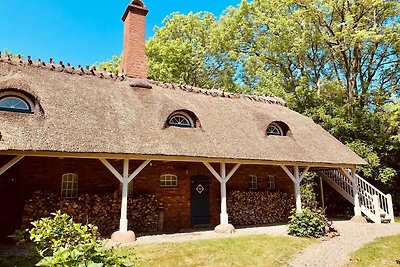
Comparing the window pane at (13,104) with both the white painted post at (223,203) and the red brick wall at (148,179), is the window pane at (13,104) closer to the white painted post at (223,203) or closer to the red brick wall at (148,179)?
the red brick wall at (148,179)

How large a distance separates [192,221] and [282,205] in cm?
448

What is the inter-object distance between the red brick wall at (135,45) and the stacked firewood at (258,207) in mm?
6888

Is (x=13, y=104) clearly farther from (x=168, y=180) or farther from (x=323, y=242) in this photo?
(x=323, y=242)

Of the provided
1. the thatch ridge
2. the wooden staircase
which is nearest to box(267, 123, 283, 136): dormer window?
the thatch ridge

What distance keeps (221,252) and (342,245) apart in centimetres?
388

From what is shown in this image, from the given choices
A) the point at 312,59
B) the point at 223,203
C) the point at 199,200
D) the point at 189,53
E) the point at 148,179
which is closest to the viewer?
the point at 223,203

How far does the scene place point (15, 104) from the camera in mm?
9336

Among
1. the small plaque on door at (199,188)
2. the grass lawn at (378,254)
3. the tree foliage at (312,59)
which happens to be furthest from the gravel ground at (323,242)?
the tree foliage at (312,59)

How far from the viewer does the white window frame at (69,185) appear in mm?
10570

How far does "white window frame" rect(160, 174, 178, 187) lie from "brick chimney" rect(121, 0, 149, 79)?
15.7ft

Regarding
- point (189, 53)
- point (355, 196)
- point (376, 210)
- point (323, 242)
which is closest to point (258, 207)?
point (323, 242)

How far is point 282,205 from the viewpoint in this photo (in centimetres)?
1430

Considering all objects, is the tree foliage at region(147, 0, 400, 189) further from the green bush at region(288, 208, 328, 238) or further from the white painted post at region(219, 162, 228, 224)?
the white painted post at region(219, 162, 228, 224)

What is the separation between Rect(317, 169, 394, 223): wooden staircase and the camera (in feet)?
46.1
